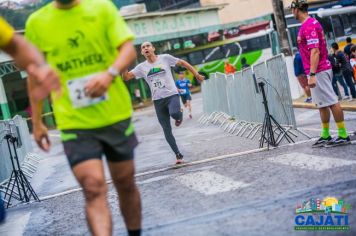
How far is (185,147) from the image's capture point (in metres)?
11.7

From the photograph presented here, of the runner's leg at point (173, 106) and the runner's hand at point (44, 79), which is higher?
the runner's hand at point (44, 79)

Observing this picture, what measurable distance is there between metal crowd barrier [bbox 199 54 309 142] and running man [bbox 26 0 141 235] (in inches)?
236

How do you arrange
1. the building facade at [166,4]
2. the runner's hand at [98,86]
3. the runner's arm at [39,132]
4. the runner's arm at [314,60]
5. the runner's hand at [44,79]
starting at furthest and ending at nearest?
the building facade at [166,4] → the runner's arm at [314,60] → the runner's arm at [39,132] → the runner's hand at [98,86] → the runner's hand at [44,79]

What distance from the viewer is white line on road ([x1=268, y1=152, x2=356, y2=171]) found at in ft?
20.3

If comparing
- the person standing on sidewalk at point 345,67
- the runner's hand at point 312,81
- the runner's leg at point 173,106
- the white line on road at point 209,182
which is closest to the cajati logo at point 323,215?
the white line on road at point 209,182

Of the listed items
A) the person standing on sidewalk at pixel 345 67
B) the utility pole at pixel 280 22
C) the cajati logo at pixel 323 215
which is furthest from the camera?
the utility pole at pixel 280 22

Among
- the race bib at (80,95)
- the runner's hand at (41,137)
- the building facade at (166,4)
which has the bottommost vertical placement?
the runner's hand at (41,137)

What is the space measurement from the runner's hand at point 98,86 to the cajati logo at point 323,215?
5.68ft

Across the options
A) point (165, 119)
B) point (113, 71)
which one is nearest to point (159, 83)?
point (165, 119)

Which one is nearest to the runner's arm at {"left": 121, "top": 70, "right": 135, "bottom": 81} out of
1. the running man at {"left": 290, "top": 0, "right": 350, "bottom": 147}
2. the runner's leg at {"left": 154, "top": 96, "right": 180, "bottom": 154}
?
the runner's leg at {"left": 154, "top": 96, "right": 180, "bottom": 154}

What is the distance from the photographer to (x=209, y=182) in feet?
21.5

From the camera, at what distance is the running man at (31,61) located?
9.44ft

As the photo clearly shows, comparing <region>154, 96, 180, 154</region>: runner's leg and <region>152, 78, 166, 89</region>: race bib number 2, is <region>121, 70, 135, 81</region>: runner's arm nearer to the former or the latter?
<region>152, 78, 166, 89</region>: race bib number 2

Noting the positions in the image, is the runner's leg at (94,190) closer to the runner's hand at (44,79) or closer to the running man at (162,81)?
the runner's hand at (44,79)
